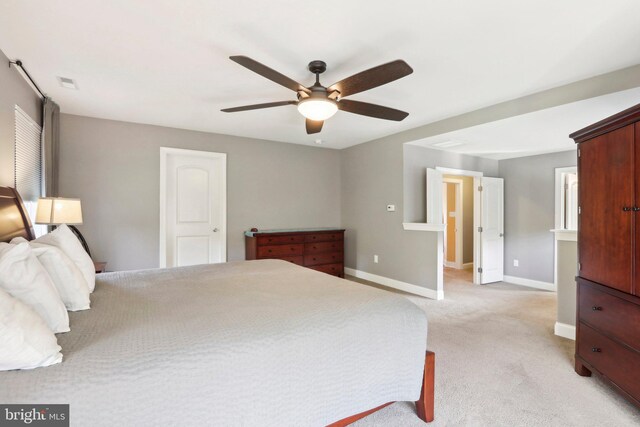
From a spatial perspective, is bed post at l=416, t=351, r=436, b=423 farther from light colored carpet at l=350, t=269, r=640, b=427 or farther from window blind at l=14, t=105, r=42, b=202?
window blind at l=14, t=105, r=42, b=202

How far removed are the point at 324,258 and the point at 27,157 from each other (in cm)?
386

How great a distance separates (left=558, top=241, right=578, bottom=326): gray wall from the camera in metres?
2.96

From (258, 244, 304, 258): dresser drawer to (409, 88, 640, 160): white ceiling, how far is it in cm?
238

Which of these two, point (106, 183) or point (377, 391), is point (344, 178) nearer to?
point (106, 183)

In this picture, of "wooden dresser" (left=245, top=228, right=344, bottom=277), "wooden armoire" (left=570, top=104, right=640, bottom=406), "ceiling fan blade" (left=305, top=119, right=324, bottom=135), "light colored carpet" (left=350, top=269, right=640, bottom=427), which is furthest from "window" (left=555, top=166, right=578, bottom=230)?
"ceiling fan blade" (left=305, top=119, right=324, bottom=135)

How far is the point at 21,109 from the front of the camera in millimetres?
2688

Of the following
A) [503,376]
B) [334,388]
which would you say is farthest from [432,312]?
[334,388]

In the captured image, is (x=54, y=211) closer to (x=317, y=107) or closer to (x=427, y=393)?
(x=317, y=107)

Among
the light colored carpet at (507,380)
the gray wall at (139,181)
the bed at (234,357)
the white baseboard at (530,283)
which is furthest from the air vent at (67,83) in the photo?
the white baseboard at (530,283)

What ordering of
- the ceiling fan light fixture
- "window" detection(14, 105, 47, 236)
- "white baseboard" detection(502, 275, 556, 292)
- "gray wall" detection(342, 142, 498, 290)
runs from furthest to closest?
1. "white baseboard" detection(502, 275, 556, 292)
2. "gray wall" detection(342, 142, 498, 290)
3. "window" detection(14, 105, 47, 236)
4. the ceiling fan light fixture

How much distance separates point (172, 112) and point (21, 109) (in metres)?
1.34

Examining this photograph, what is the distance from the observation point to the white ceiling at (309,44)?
183 cm

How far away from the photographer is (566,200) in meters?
4.78

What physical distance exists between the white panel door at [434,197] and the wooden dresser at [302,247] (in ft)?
4.93
